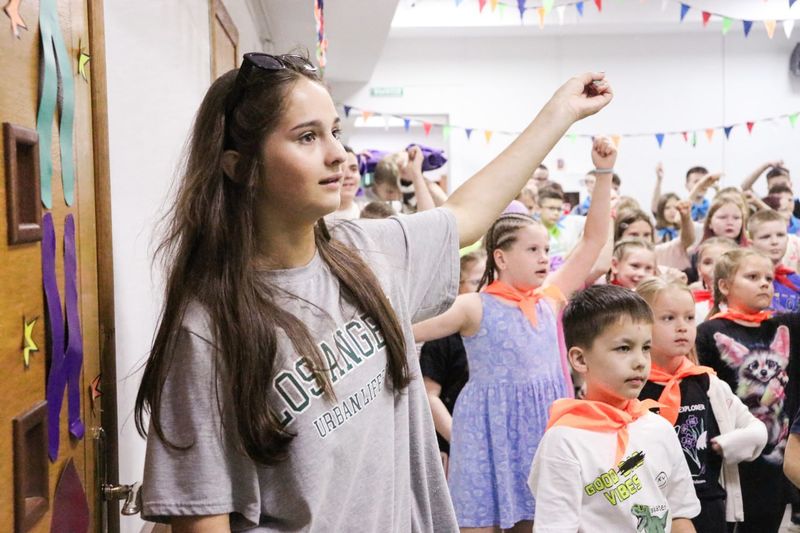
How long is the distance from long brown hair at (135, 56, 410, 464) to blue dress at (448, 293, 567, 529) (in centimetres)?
154

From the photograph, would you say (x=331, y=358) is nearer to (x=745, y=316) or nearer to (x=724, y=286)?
(x=745, y=316)

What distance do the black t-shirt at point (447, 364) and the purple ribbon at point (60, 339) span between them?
77.1 inches

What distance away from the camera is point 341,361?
1218mm

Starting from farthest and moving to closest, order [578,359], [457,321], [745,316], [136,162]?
[745,316] < [457,321] < [578,359] < [136,162]

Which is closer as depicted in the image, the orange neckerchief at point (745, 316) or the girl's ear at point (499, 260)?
the girl's ear at point (499, 260)

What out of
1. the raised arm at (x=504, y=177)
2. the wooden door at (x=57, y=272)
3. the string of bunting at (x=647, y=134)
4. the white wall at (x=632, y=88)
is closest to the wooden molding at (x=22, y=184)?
the wooden door at (x=57, y=272)

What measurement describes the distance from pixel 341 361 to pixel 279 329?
103 millimetres

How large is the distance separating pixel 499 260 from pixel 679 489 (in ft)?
3.58

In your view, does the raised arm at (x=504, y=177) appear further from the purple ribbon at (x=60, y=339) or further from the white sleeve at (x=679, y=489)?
the white sleeve at (x=679, y=489)

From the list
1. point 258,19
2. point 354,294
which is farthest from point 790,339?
point 258,19

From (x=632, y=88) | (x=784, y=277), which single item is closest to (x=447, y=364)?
(x=784, y=277)

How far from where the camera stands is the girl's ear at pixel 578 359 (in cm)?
222

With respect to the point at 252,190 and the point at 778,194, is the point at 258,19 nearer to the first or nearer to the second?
the point at 778,194

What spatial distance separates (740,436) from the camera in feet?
8.20
